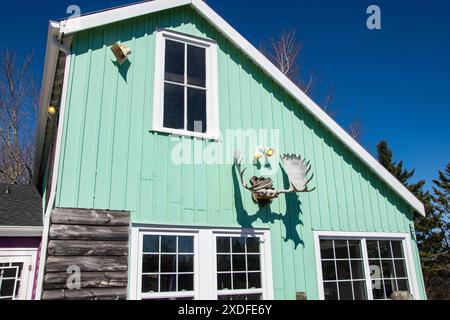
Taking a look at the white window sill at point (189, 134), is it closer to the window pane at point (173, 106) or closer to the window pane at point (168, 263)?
the window pane at point (173, 106)

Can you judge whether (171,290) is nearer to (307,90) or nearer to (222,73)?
(222,73)

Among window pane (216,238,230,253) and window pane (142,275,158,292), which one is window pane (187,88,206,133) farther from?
window pane (142,275,158,292)

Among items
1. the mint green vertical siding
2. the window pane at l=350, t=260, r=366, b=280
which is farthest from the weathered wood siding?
the window pane at l=350, t=260, r=366, b=280

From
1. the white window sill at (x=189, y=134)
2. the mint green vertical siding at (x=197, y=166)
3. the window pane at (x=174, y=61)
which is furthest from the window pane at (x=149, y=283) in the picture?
the window pane at (x=174, y=61)

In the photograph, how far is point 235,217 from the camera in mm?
5715

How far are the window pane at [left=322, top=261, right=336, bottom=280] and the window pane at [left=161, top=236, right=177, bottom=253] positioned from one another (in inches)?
109

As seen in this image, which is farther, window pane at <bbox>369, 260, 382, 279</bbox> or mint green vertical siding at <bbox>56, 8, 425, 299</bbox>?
window pane at <bbox>369, 260, 382, 279</bbox>

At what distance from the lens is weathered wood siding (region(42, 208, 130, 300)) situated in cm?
430

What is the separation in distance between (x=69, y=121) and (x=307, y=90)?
557 inches

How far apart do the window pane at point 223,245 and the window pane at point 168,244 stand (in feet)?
2.31
